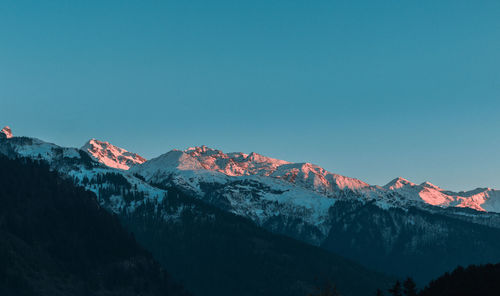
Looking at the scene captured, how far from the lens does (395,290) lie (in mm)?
197250

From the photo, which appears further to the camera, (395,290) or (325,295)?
(395,290)

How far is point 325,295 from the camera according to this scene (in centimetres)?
16425

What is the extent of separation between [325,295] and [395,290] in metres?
40.5
